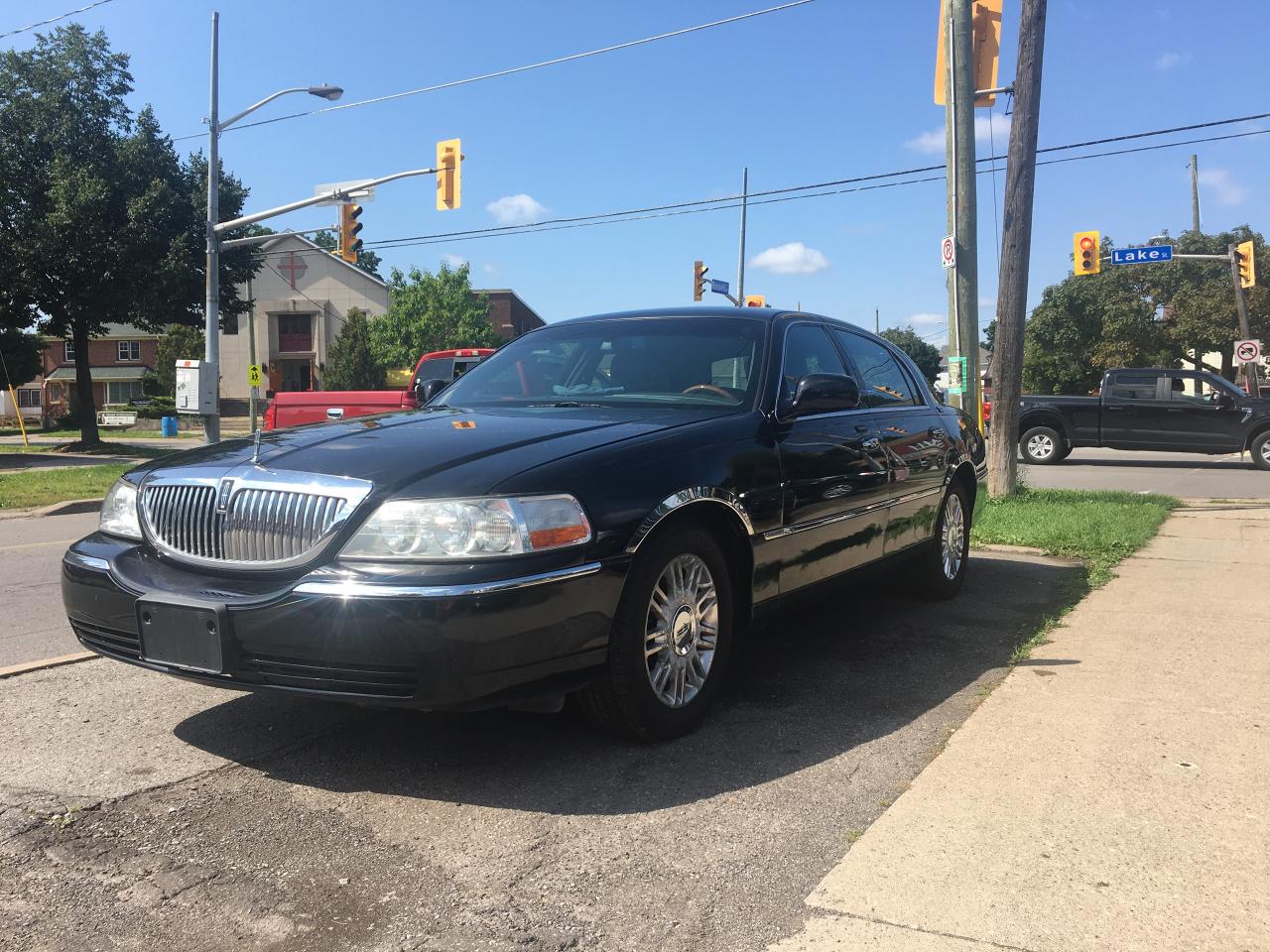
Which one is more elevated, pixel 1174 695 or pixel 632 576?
pixel 632 576

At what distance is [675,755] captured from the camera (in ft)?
11.9

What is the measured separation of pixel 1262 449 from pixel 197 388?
20.4 metres

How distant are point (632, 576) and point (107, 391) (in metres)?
72.4

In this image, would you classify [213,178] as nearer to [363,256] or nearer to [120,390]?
[120,390]

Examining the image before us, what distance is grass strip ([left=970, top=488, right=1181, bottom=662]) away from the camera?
7302 mm

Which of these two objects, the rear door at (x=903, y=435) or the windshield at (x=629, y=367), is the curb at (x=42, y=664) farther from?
the rear door at (x=903, y=435)

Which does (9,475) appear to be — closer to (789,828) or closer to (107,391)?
(789,828)

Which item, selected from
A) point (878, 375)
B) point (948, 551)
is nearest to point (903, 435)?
point (878, 375)

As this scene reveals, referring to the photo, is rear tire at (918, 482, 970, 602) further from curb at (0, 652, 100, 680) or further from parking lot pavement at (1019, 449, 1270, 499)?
parking lot pavement at (1019, 449, 1270, 499)

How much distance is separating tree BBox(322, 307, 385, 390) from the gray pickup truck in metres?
40.3

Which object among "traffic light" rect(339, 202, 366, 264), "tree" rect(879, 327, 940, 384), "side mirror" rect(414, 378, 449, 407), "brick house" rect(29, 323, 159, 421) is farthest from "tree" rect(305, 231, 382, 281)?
"side mirror" rect(414, 378, 449, 407)

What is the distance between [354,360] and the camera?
54.9 m

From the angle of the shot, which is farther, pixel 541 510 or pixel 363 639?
pixel 541 510

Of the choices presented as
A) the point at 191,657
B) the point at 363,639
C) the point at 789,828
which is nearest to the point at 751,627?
the point at 789,828
